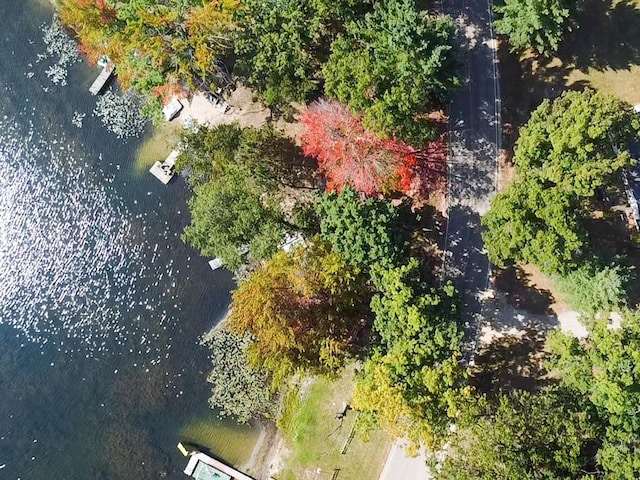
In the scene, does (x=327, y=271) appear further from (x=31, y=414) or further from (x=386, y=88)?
(x=31, y=414)

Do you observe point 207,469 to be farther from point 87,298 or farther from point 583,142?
point 583,142

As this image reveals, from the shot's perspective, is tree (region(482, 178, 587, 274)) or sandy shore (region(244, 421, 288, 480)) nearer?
tree (region(482, 178, 587, 274))

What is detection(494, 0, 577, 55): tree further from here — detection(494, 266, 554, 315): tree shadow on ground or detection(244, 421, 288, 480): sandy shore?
detection(244, 421, 288, 480): sandy shore

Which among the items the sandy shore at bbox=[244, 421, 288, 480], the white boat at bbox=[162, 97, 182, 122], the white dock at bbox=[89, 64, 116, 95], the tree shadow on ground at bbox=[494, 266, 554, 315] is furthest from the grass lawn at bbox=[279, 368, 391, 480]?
the white dock at bbox=[89, 64, 116, 95]

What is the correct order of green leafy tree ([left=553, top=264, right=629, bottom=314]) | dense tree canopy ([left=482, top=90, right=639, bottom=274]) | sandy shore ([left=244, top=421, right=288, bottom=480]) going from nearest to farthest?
dense tree canopy ([left=482, top=90, right=639, bottom=274]) → green leafy tree ([left=553, top=264, right=629, bottom=314]) → sandy shore ([left=244, top=421, right=288, bottom=480])

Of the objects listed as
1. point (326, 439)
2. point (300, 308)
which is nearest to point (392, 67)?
point (300, 308)

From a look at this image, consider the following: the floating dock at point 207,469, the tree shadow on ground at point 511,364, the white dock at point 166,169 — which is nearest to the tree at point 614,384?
the tree shadow on ground at point 511,364

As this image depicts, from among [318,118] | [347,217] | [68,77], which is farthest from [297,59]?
[68,77]

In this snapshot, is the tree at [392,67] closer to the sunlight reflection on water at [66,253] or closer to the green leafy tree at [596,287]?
the green leafy tree at [596,287]
